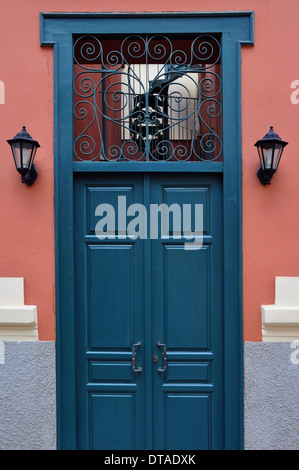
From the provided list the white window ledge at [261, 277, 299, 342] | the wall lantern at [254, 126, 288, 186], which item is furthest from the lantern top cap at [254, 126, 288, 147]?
the white window ledge at [261, 277, 299, 342]

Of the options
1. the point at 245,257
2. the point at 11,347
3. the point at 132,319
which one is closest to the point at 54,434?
the point at 11,347

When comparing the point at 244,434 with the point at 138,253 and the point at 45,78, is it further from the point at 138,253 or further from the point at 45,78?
the point at 45,78

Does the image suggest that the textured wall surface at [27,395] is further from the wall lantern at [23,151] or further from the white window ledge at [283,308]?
the white window ledge at [283,308]

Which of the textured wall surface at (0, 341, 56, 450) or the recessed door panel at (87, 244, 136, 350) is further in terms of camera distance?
the recessed door panel at (87, 244, 136, 350)

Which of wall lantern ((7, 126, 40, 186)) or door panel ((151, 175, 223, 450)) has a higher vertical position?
wall lantern ((7, 126, 40, 186))

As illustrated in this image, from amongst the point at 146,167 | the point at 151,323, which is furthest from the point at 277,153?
the point at 151,323

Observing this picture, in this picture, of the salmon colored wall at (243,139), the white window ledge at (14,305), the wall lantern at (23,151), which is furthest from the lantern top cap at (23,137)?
the white window ledge at (14,305)

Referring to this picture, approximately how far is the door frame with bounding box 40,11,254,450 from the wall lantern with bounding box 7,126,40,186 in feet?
0.80

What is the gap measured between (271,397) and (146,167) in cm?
250

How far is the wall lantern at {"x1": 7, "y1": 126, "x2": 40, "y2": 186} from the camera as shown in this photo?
302cm

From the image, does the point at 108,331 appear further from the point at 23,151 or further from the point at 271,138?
the point at 271,138

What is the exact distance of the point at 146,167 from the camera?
3.30 metres

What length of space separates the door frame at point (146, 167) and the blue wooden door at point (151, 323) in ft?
0.35

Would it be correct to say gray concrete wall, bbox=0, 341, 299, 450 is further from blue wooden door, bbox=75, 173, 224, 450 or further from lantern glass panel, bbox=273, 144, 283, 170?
lantern glass panel, bbox=273, 144, 283, 170
